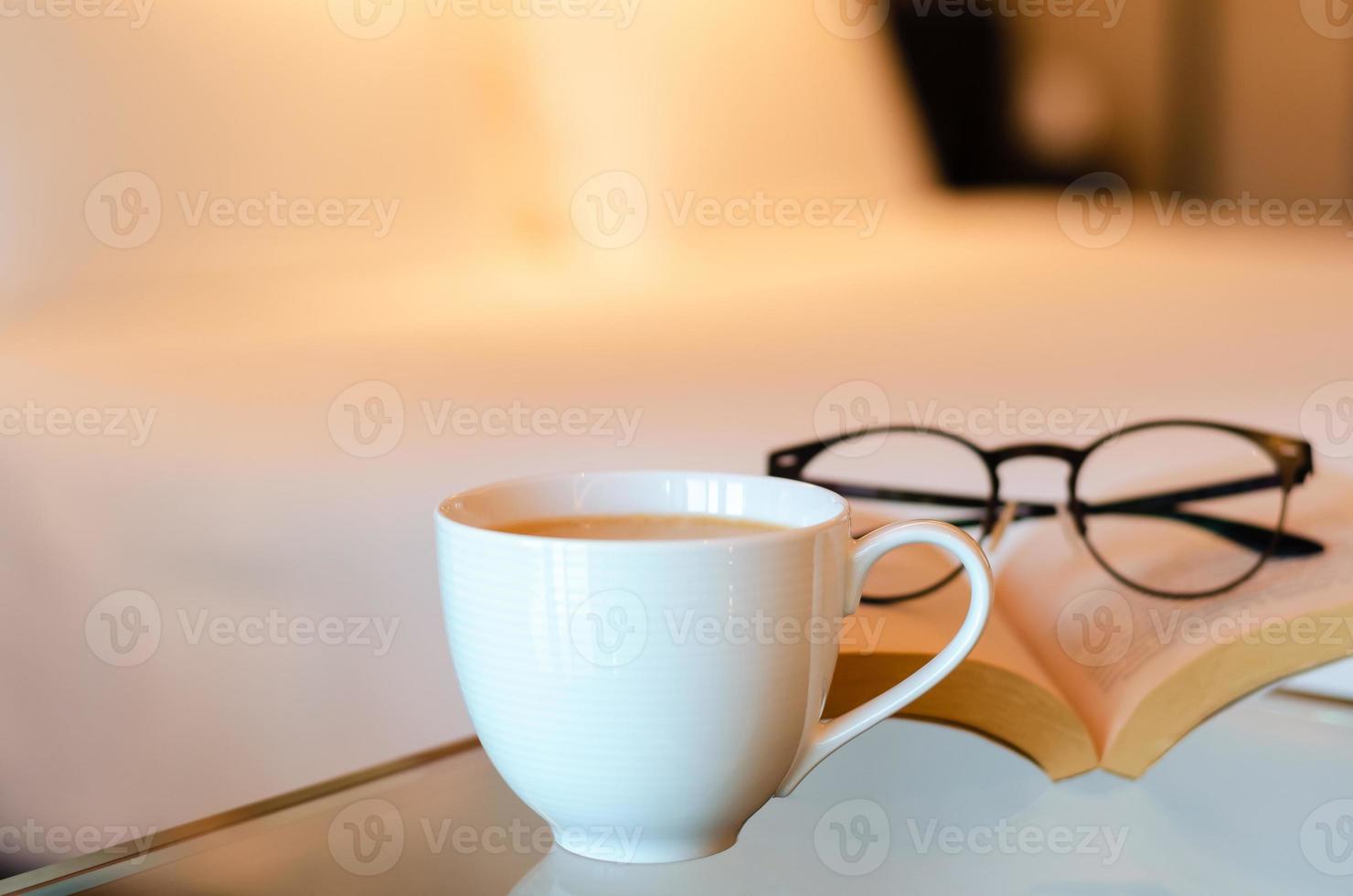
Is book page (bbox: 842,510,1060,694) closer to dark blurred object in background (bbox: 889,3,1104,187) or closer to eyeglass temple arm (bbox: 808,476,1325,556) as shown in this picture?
eyeglass temple arm (bbox: 808,476,1325,556)

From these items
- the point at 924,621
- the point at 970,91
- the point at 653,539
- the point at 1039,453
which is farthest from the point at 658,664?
the point at 970,91

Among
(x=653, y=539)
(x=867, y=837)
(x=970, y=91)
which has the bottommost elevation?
(x=867, y=837)

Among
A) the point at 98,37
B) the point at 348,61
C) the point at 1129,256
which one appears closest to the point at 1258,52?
the point at 1129,256

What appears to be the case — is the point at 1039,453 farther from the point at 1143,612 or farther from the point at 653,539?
the point at 653,539

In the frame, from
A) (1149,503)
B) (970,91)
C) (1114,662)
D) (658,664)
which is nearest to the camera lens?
(658,664)

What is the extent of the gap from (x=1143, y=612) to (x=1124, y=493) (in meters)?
0.10

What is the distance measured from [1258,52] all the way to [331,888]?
2.45 ft

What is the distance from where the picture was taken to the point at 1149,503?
52cm

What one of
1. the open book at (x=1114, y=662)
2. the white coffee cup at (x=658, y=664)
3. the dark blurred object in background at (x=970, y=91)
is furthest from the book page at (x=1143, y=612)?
the dark blurred object in background at (x=970, y=91)

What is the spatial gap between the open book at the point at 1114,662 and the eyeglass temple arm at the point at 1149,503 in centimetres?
5

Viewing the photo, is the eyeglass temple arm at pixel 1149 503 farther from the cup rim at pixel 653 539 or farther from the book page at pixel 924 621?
the cup rim at pixel 653 539

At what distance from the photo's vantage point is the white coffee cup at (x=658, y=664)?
0.90 ft

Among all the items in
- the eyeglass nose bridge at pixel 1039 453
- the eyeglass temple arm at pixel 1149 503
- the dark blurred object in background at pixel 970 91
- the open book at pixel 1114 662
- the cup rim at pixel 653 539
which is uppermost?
the dark blurred object in background at pixel 970 91

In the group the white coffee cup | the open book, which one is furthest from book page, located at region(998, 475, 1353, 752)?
the white coffee cup
